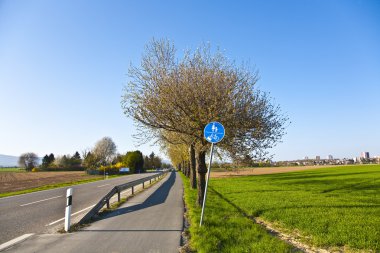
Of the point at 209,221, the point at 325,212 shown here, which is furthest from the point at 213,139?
the point at 325,212

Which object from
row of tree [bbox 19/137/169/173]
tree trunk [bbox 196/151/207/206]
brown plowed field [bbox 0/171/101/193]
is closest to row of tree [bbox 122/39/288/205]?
tree trunk [bbox 196/151/207/206]

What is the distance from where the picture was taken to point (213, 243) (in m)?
6.04

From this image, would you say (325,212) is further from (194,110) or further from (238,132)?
(194,110)

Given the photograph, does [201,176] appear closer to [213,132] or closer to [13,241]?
[213,132]

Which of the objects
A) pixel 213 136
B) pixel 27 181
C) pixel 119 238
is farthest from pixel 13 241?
pixel 27 181

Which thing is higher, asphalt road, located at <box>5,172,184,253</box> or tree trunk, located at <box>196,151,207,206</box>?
tree trunk, located at <box>196,151,207,206</box>

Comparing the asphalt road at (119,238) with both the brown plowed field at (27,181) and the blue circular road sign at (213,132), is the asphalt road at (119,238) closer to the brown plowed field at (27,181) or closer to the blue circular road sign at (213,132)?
the blue circular road sign at (213,132)

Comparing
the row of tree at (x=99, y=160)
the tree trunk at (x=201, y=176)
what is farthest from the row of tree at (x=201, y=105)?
the row of tree at (x=99, y=160)

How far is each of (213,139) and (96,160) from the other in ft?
288

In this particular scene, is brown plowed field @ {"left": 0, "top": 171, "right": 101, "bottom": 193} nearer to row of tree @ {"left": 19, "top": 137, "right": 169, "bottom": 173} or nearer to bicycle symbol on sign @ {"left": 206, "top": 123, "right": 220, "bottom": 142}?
bicycle symbol on sign @ {"left": 206, "top": 123, "right": 220, "bottom": 142}

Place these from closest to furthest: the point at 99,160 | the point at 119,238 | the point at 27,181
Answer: the point at 119,238 < the point at 27,181 < the point at 99,160

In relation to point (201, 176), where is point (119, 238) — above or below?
below

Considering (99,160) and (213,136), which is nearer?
(213,136)

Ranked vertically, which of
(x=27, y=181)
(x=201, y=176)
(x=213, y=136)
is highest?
(x=213, y=136)
